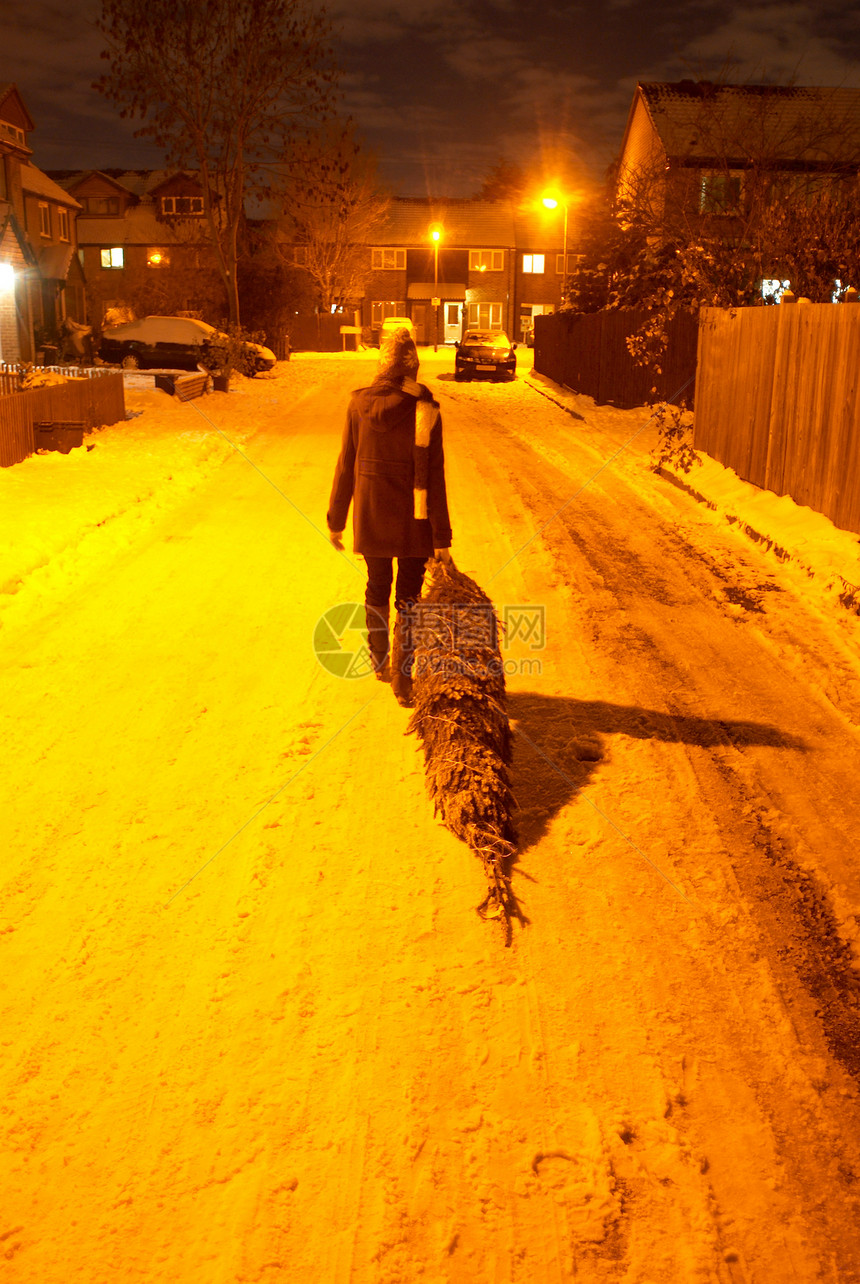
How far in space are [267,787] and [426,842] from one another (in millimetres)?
895

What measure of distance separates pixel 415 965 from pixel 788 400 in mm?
9603

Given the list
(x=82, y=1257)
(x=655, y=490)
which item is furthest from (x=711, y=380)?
(x=82, y=1257)

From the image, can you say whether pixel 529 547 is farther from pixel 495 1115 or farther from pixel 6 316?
pixel 6 316

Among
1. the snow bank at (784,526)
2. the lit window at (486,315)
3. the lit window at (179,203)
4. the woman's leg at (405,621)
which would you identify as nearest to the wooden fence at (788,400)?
the snow bank at (784,526)

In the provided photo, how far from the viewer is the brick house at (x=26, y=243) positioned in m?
34.2

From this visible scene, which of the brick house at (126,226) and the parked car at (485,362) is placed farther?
the brick house at (126,226)

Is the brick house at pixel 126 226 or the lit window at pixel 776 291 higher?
the brick house at pixel 126 226

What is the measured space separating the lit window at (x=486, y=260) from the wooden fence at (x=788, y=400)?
5833cm

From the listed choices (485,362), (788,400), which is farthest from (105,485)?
(485,362)

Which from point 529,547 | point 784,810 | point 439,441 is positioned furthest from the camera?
point 529,547

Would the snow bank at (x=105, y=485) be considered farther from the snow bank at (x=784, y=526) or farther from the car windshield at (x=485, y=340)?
the car windshield at (x=485, y=340)

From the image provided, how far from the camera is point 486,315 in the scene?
70.2m

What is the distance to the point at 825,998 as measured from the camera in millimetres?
3621

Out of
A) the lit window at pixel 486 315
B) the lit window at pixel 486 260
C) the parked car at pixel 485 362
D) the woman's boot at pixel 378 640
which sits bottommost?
the woman's boot at pixel 378 640
